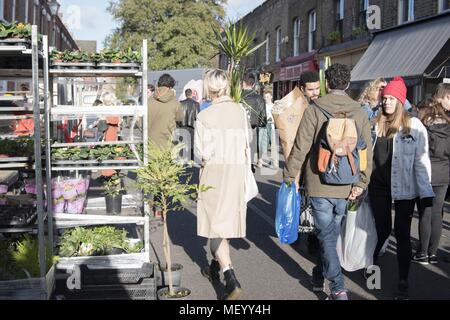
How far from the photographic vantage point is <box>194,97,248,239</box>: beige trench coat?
496 centimetres

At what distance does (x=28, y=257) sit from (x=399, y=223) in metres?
3.33

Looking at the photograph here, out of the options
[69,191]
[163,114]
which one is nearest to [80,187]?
[69,191]

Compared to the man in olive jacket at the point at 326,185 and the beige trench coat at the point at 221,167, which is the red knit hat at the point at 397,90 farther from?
the beige trench coat at the point at 221,167

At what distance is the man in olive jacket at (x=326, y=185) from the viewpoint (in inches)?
187

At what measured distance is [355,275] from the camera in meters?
5.77

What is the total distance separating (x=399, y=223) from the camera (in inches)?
205

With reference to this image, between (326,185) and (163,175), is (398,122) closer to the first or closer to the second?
(326,185)

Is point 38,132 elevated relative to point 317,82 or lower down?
lower down

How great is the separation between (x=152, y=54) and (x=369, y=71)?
80.2 ft

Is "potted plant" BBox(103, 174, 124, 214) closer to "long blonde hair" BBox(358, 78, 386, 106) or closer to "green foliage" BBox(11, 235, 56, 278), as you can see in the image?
"green foliage" BBox(11, 235, 56, 278)

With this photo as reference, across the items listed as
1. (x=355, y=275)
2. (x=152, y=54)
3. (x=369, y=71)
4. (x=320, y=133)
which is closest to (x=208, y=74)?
(x=320, y=133)

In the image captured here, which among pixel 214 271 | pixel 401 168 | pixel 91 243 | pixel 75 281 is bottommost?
pixel 214 271

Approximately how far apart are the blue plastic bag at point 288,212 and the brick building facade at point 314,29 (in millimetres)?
9403

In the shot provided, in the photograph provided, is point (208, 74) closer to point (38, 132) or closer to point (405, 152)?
point (38, 132)
